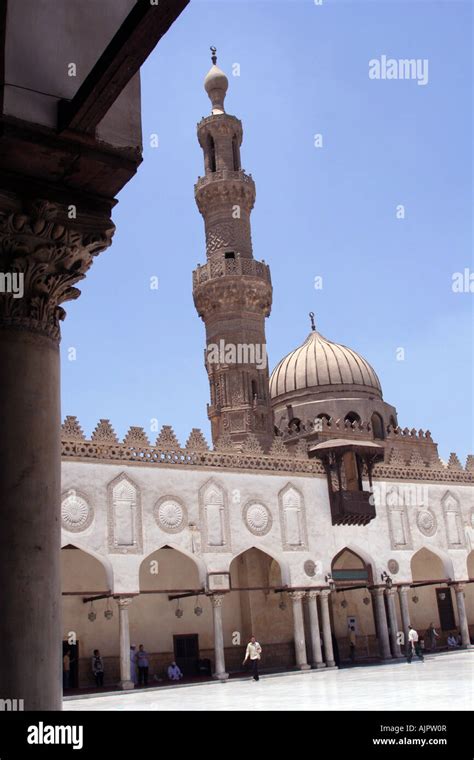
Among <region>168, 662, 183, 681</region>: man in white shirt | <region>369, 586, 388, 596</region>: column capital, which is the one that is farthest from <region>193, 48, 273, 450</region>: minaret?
<region>168, 662, 183, 681</region>: man in white shirt

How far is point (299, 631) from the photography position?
80.7 ft

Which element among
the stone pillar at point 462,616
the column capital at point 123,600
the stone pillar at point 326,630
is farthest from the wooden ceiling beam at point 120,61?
the stone pillar at point 462,616

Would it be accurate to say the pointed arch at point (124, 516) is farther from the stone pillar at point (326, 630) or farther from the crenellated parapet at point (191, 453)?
the stone pillar at point (326, 630)

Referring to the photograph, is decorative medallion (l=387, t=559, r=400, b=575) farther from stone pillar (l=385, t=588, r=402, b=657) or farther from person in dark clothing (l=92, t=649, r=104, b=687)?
person in dark clothing (l=92, t=649, r=104, b=687)

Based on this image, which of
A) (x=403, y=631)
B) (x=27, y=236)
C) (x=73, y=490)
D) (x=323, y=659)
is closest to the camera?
(x=27, y=236)

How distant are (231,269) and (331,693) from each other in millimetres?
18357

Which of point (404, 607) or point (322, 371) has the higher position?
point (322, 371)

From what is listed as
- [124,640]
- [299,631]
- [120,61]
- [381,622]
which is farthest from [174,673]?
[120,61]

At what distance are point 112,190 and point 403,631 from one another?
25.5 meters

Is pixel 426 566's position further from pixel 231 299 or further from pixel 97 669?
pixel 97 669

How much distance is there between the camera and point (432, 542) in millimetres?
28625

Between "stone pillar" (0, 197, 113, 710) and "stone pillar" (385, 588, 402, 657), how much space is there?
2305 cm
